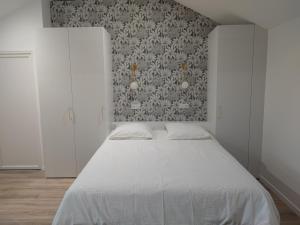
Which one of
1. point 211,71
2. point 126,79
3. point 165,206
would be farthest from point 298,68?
point 126,79

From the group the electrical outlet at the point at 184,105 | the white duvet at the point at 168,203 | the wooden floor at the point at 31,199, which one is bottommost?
the wooden floor at the point at 31,199

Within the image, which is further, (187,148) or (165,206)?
(187,148)

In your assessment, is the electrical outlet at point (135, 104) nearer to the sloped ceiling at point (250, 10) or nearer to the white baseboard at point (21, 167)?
the sloped ceiling at point (250, 10)

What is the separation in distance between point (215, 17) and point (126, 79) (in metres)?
1.57

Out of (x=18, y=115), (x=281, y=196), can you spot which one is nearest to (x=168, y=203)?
(x=281, y=196)

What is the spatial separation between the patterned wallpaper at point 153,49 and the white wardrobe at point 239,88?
13.3 inches

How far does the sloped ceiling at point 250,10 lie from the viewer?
7.66ft

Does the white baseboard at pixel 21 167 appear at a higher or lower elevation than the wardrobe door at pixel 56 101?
lower

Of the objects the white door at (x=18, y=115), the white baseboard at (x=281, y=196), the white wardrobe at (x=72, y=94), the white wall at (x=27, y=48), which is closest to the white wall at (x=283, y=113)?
the white baseboard at (x=281, y=196)

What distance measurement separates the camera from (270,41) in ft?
9.82

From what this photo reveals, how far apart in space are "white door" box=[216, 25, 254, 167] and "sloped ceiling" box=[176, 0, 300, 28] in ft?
0.69

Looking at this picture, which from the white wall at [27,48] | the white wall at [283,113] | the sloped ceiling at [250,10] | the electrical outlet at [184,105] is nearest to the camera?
the sloped ceiling at [250,10]

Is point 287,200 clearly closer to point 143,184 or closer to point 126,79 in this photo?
point 143,184

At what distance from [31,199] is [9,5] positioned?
2540 mm
